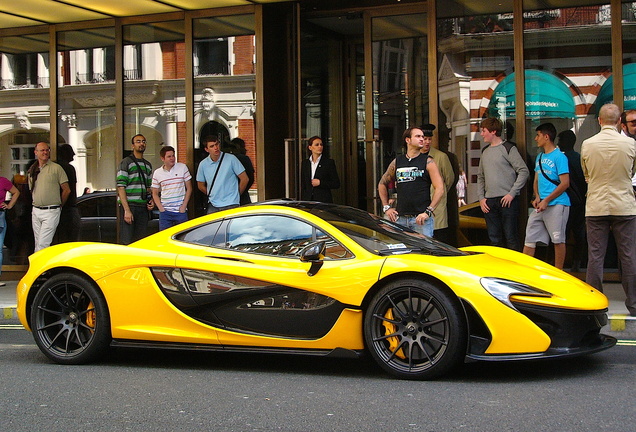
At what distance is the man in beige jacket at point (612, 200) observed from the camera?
8398 millimetres

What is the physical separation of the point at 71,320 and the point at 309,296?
207 cm

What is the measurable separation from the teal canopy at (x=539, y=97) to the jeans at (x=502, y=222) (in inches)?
53.0

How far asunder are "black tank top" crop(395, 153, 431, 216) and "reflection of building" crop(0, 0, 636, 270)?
237 centimetres

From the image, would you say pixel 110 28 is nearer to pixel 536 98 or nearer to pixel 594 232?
pixel 536 98

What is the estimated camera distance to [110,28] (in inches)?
527

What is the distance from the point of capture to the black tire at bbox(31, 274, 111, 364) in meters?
7.04

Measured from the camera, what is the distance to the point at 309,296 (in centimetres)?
643

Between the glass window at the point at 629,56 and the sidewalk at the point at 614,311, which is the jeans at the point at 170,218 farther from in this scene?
the glass window at the point at 629,56

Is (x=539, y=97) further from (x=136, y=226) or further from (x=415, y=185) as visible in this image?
(x=136, y=226)

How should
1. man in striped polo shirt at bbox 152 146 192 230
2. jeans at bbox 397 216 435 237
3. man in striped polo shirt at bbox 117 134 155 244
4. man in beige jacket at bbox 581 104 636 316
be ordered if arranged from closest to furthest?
1. man in beige jacket at bbox 581 104 636 316
2. jeans at bbox 397 216 435 237
3. man in striped polo shirt at bbox 152 146 192 230
4. man in striped polo shirt at bbox 117 134 155 244

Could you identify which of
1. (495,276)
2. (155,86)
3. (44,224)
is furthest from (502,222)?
(44,224)

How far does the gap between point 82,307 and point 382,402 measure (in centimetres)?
282

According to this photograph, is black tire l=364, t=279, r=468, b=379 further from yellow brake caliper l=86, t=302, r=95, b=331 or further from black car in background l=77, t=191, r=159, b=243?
black car in background l=77, t=191, r=159, b=243

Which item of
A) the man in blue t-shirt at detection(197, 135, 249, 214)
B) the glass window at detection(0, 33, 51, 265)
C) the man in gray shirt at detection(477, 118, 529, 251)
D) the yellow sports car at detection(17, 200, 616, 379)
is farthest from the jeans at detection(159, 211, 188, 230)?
the yellow sports car at detection(17, 200, 616, 379)
